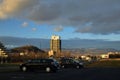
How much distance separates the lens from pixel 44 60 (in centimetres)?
4641

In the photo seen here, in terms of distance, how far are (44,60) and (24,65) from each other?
8.92 ft

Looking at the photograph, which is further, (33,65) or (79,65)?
(79,65)

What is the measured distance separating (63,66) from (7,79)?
35600mm

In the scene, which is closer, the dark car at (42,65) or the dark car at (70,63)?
the dark car at (42,65)

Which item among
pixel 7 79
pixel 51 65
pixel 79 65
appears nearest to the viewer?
pixel 7 79

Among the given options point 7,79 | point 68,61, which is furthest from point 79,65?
point 7,79

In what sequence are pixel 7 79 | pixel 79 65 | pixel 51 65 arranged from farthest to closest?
pixel 79 65 < pixel 51 65 < pixel 7 79

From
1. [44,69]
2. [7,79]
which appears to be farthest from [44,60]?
[7,79]

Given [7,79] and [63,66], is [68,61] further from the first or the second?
[7,79]

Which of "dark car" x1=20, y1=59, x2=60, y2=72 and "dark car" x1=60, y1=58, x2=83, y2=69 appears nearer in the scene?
"dark car" x1=20, y1=59, x2=60, y2=72

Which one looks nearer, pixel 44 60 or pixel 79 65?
pixel 44 60

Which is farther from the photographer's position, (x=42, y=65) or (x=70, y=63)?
(x=70, y=63)

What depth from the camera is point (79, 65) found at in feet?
207

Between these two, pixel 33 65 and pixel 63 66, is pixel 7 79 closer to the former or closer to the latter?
pixel 33 65
